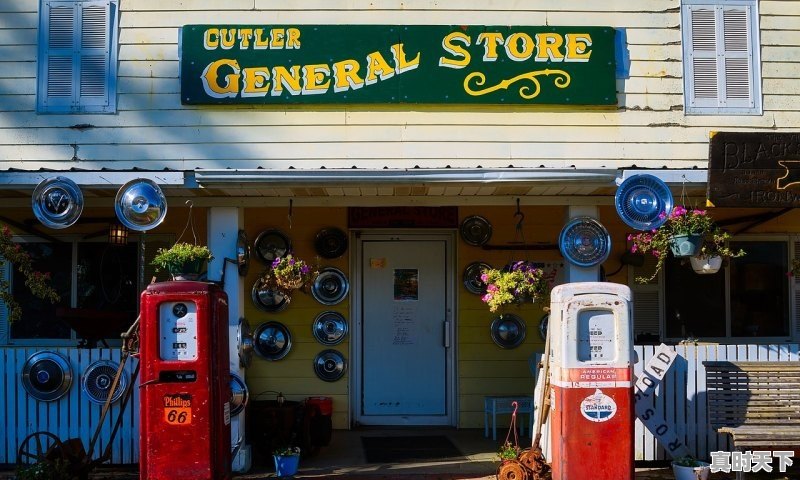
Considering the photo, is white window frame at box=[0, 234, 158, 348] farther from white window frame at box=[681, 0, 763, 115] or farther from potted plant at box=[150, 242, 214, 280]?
white window frame at box=[681, 0, 763, 115]

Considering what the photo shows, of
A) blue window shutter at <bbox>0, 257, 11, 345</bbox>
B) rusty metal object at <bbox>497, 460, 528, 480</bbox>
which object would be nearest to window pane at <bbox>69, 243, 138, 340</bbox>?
blue window shutter at <bbox>0, 257, 11, 345</bbox>

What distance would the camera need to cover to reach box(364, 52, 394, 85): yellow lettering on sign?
839 cm

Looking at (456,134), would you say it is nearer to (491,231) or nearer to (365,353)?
(491,231)

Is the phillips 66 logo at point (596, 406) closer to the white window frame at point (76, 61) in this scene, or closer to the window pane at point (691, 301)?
the window pane at point (691, 301)

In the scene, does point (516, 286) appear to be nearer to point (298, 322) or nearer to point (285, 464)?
point (285, 464)

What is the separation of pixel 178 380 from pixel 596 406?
3.49 m

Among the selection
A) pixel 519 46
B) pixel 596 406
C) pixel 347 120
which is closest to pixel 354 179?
pixel 347 120

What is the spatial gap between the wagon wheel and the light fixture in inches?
93.8

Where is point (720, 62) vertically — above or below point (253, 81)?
above

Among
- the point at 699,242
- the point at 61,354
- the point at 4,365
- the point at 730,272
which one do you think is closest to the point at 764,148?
the point at 699,242

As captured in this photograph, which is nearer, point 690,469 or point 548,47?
point 690,469

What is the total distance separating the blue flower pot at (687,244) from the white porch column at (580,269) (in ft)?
2.70

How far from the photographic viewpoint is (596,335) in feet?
22.9

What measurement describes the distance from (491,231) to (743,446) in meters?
4.04
